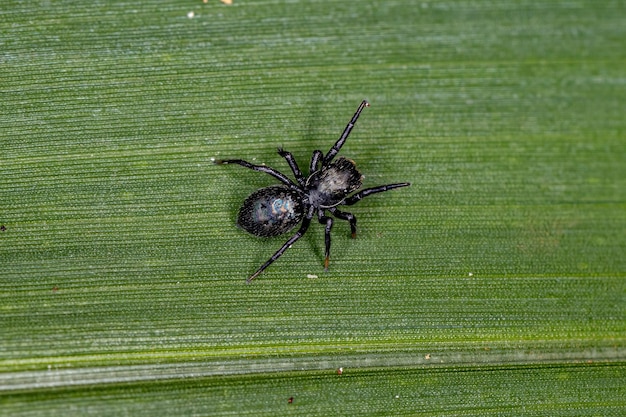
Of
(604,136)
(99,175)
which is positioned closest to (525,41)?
(604,136)

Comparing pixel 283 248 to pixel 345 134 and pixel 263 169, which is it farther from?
pixel 345 134

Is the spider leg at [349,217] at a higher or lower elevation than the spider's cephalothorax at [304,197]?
lower

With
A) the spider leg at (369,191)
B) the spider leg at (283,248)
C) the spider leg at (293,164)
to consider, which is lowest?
the spider leg at (283,248)

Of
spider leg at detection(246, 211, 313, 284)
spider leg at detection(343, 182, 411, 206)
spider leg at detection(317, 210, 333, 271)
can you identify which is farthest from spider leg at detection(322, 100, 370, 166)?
spider leg at detection(246, 211, 313, 284)

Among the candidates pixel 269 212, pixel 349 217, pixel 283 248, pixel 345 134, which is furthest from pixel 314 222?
pixel 345 134

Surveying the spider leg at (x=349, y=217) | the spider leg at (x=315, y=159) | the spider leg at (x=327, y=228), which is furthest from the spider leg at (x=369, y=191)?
the spider leg at (x=315, y=159)

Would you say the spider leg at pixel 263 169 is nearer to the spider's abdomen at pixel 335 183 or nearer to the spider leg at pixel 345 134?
the spider's abdomen at pixel 335 183

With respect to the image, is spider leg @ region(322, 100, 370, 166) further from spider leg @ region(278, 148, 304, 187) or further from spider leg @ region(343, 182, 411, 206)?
spider leg @ region(343, 182, 411, 206)

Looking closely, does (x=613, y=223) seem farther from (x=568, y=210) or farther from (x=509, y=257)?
(x=509, y=257)
